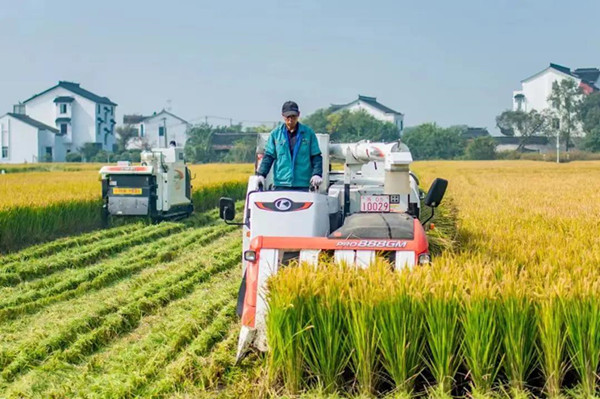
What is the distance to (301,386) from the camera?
5.80 metres

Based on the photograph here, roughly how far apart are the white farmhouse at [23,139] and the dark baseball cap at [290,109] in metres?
66.4

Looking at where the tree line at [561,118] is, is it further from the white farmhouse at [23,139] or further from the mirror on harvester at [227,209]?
the mirror on harvester at [227,209]

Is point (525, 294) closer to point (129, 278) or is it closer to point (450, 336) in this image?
point (450, 336)

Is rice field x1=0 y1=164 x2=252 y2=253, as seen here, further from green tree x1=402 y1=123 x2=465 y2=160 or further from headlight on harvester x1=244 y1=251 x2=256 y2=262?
green tree x1=402 y1=123 x2=465 y2=160

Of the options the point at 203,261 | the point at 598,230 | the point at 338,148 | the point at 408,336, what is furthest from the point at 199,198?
the point at 408,336

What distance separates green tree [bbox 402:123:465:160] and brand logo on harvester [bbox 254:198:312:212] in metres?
67.6

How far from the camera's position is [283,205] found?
23.1ft

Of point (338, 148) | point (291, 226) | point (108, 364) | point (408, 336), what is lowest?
point (108, 364)

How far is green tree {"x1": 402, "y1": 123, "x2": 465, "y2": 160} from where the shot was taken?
2958 inches

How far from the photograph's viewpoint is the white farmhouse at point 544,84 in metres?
92.0

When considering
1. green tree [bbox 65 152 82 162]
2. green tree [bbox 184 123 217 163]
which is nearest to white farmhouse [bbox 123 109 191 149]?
green tree [bbox 184 123 217 163]

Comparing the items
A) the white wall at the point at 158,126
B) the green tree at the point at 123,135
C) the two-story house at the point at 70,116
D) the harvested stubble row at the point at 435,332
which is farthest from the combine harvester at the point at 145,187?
the white wall at the point at 158,126

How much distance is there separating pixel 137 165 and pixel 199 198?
5.59 meters

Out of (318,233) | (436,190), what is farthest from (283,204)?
(436,190)
